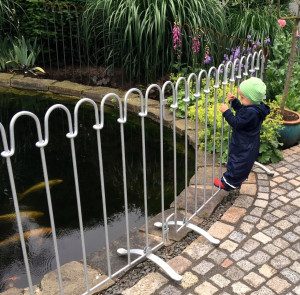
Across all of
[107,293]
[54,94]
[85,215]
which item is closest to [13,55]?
[54,94]

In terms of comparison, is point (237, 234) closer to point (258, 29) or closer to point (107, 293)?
point (107, 293)

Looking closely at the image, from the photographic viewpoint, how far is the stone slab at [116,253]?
264 centimetres

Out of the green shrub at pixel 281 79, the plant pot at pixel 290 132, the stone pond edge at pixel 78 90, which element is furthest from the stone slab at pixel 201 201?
the green shrub at pixel 281 79

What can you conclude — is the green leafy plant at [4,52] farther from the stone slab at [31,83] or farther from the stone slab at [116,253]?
the stone slab at [116,253]

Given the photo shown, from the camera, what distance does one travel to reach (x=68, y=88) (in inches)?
263

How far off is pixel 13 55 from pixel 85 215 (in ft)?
17.5

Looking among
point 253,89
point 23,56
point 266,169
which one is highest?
point 253,89

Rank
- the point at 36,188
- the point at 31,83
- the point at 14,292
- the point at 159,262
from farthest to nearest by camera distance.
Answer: the point at 31,83
the point at 36,188
the point at 159,262
the point at 14,292

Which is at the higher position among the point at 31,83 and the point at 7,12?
the point at 7,12

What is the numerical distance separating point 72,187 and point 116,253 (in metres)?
1.21

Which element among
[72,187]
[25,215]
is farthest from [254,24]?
[25,215]

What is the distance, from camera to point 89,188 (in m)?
3.79

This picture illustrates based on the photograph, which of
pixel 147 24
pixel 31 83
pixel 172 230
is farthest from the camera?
pixel 31 83

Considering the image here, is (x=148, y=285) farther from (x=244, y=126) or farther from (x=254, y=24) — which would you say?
(x=254, y=24)
